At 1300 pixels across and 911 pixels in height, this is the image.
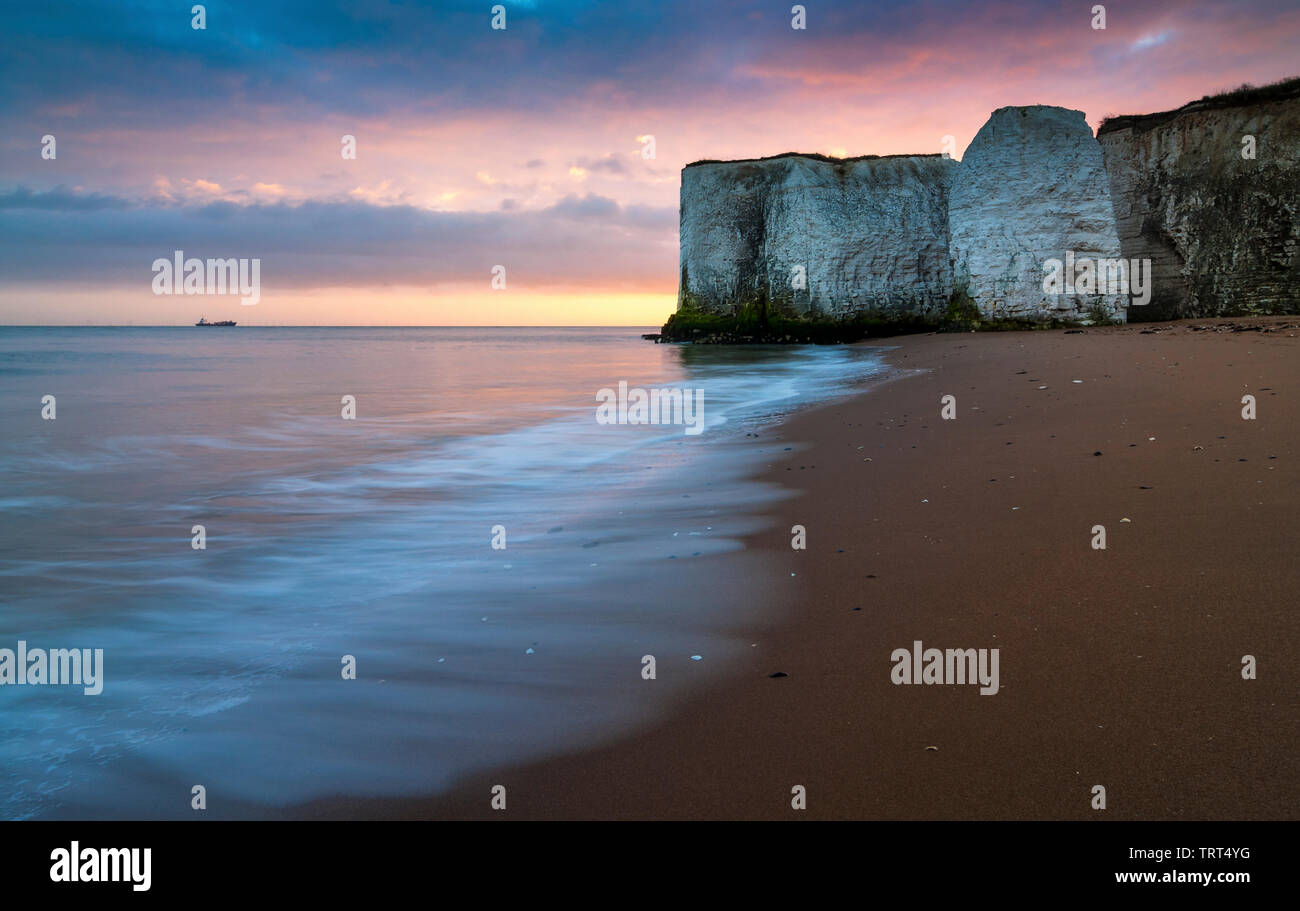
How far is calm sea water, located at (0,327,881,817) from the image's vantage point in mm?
2500

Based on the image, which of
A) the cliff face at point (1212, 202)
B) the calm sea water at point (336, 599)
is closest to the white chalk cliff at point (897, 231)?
the cliff face at point (1212, 202)

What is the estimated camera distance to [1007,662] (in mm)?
2621

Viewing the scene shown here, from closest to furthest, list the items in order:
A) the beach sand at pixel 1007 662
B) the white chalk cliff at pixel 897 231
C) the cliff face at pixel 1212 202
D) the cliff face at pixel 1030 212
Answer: the beach sand at pixel 1007 662 → the cliff face at pixel 1212 202 → the cliff face at pixel 1030 212 → the white chalk cliff at pixel 897 231

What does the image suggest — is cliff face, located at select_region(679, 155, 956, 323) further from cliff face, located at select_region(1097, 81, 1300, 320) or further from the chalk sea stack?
cliff face, located at select_region(1097, 81, 1300, 320)

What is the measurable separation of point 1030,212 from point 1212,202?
502 cm

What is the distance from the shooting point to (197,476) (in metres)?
8.12

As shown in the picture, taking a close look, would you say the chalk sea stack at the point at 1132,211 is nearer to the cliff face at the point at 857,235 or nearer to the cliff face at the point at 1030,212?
the cliff face at the point at 1030,212

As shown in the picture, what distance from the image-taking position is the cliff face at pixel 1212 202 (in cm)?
2177

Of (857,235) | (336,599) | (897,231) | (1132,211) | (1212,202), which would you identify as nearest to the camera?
(336,599)

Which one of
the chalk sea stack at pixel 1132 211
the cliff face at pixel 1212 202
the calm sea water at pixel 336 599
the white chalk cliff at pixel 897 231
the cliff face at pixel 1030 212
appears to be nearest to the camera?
the calm sea water at pixel 336 599

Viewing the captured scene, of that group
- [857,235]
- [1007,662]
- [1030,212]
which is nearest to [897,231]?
[857,235]

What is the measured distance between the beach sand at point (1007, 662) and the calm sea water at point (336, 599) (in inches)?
11.6

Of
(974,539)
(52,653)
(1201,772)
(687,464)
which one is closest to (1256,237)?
(687,464)

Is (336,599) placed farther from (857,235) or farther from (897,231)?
(897,231)
